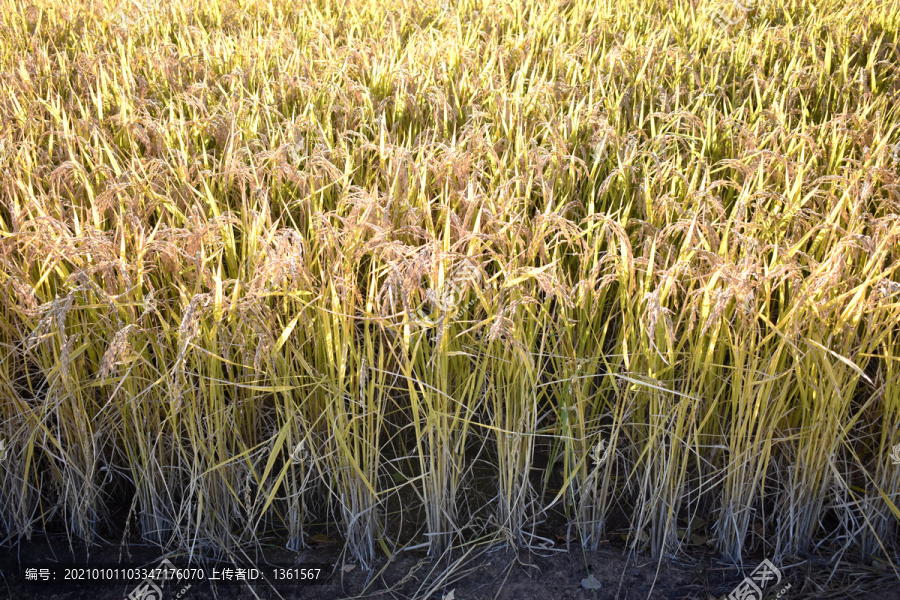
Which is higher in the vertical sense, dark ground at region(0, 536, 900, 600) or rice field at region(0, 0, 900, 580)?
rice field at region(0, 0, 900, 580)

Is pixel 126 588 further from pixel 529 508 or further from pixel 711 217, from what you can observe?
pixel 711 217

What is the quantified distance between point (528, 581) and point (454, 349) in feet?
1.75

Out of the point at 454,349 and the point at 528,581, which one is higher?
the point at 454,349

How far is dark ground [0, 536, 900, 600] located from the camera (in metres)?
1.41

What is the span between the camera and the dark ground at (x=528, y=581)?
141 cm

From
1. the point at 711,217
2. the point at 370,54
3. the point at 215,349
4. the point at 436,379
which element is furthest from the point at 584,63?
the point at 215,349

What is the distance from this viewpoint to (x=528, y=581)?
1.43 m

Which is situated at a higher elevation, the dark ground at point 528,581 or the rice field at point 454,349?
the rice field at point 454,349

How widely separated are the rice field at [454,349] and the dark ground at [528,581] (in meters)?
0.04

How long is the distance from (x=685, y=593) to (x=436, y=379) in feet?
2.32

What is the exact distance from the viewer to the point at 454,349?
140cm

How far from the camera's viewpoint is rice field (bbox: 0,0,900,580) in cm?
132

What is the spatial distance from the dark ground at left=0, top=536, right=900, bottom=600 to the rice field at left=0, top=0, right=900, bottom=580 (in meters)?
0.04

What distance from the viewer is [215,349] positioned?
132 centimetres
